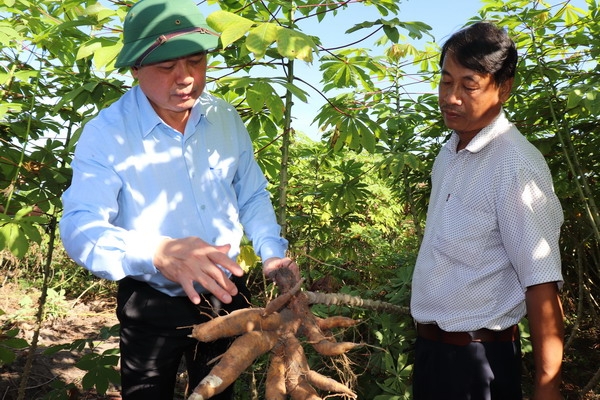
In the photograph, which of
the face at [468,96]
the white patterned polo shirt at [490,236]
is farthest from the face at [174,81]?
the white patterned polo shirt at [490,236]

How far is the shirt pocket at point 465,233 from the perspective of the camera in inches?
71.1

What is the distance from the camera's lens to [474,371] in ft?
6.14

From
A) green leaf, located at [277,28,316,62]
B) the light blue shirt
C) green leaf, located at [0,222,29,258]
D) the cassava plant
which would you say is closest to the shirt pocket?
the cassava plant

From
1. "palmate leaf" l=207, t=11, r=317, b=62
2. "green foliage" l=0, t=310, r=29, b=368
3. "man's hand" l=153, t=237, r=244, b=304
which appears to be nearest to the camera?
"man's hand" l=153, t=237, r=244, b=304

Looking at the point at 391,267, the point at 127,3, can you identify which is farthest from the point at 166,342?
the point at 391,267

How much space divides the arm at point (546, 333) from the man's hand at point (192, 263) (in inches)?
35.4

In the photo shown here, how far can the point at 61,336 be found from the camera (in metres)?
4.89

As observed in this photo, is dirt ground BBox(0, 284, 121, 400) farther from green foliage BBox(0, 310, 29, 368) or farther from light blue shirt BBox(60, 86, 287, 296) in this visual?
light blue shirt BBox(60, 86, 287, 296)

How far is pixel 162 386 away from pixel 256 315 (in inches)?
16.2

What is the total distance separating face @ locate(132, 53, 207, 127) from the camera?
1746 millimetres

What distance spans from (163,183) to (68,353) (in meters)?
3.28

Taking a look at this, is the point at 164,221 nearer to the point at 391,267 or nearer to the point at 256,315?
the point at 256,315

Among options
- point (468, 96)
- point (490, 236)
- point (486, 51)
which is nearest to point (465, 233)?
point (490, 236)

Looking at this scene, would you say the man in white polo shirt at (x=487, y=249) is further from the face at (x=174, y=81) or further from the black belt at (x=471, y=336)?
the face at (x=174, y=81)
